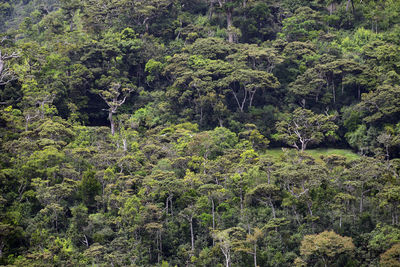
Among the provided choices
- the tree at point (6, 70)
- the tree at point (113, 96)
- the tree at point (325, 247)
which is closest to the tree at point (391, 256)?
the tree at point (325, 247)

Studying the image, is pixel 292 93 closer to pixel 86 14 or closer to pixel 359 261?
pixel 359 261

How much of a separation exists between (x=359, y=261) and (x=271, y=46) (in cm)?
2477

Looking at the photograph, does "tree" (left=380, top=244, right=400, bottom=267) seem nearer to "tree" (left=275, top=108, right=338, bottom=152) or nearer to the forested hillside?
the forested hillside

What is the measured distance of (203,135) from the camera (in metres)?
34.8

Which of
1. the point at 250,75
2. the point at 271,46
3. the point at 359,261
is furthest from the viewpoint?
the point at 271,46

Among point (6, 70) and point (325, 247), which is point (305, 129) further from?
point (6, 70)

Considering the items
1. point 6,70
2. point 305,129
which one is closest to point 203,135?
point 305,129

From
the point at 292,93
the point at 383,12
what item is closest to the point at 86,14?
the point at 292,93

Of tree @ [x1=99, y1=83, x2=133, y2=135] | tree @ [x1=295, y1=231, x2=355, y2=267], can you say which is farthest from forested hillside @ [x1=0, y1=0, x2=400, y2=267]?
tree @ [x1=99, y1=83, x2=133, y2=135]

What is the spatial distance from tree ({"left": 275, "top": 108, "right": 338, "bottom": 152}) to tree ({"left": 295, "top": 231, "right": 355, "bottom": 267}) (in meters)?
11.5

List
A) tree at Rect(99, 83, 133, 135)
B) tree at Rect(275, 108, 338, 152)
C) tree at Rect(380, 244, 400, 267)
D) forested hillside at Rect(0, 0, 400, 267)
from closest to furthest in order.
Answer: tree at Rect(380, 244, 400, 267)
forested hillside at Rect(0, 0, 400, 267)
tree at Rect(275, 108, 338, 152)
tree at Rect(99, 83, 133, 135)

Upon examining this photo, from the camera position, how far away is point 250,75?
130 ft

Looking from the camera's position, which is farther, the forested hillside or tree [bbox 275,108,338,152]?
tree [bbox 275,108,338,152]

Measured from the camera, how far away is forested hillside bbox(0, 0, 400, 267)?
27000 mm
